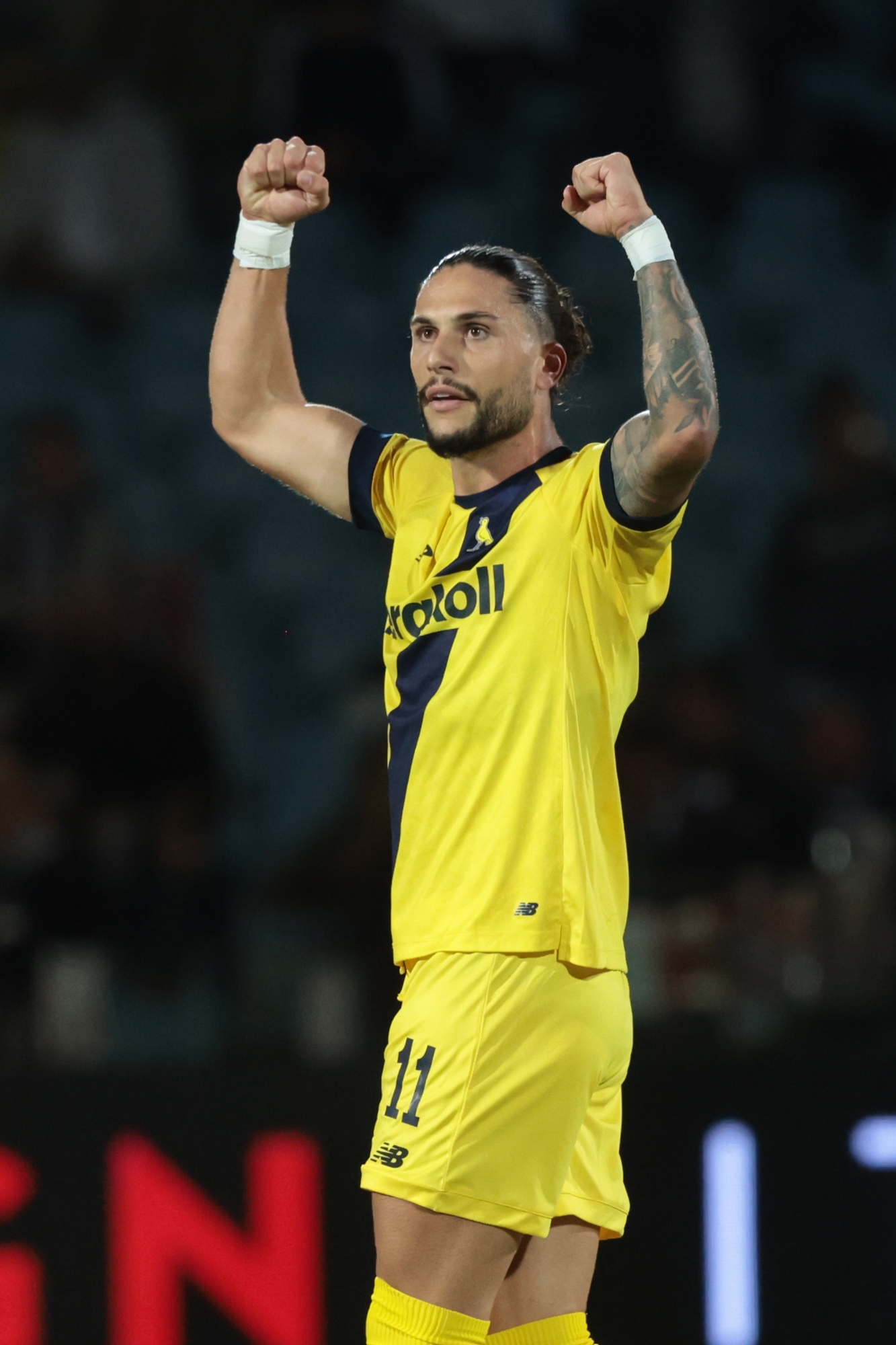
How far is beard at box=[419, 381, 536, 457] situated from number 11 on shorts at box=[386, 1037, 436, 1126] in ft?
2.70

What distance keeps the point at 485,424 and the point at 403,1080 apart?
91cm

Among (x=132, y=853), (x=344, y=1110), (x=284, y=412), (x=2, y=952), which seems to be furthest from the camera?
(x=132, y=853)

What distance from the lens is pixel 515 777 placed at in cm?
230

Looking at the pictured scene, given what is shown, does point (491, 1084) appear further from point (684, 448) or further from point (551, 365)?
point (551, 365)

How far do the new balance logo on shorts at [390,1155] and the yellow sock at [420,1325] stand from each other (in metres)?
0.15

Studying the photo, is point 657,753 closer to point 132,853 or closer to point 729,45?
point 132,853

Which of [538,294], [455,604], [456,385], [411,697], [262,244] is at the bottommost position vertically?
[411,697]

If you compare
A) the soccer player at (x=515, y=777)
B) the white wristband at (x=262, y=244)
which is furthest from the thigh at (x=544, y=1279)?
the white wristband at (x=262, y=244)

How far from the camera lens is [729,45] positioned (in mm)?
5590

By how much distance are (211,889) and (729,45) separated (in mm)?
3284

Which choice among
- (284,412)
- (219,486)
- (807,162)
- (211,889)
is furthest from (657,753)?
(807,162)

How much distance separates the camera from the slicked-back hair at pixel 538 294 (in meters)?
2.48

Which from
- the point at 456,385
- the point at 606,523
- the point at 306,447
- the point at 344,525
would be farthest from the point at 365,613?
the point at 606,523

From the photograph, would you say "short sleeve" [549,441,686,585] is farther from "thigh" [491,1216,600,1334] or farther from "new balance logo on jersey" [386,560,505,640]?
"thigh" [491,1216,600,1334]
